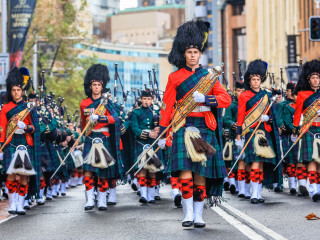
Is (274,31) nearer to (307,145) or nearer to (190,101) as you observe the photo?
(307,145)

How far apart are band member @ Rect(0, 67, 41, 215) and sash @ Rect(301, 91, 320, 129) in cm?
402

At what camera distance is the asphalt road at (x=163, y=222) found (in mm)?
10500

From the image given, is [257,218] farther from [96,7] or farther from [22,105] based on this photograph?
[96,7]

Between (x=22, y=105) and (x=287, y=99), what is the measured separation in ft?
19.8

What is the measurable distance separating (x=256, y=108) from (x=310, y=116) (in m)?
0.82

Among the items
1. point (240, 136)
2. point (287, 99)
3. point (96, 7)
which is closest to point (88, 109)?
point (240, 136)

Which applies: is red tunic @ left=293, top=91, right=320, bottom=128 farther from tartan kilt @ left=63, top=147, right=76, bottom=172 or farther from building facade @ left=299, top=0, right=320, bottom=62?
building facade @ left=299, top=0, right=320, bottom=62

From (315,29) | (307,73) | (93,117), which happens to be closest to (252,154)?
(307,73)

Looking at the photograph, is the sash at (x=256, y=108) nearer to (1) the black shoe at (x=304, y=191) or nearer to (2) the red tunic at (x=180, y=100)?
(1) the black shoe at (x=304, y=191)

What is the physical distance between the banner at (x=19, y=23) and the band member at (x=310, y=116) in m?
14.4

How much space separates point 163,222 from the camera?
39.5 feet

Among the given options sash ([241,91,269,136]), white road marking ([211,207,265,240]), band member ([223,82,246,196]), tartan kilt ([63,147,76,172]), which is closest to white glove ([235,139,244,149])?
sash ([241,91,269,136])

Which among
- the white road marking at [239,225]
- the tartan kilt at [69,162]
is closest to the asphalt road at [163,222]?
the white road marking at [239,225]

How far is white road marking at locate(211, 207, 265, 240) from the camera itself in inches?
397
